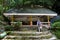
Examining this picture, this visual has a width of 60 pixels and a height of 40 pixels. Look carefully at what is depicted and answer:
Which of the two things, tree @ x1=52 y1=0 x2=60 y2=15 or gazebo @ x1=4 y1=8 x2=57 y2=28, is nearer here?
gazebo @ x1=4 y1=8 x2=57 y2=28

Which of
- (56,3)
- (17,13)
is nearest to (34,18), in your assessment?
(17,13)

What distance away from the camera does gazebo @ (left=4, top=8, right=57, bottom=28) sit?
1925 centimetres

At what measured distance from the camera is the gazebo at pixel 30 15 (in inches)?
758

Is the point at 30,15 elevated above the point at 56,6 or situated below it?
above

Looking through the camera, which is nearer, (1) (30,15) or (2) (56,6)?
(1) (30,15)

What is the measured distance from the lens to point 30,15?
1945cm

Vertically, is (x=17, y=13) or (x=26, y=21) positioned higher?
(x=17, y=13)

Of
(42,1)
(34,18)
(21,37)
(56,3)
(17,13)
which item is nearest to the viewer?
(21,37)

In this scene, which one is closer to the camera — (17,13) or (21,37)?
(21,37)

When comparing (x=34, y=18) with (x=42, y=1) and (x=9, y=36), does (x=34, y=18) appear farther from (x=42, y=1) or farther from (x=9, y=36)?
(x=9, y=36)

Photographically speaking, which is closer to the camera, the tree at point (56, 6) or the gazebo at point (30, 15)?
the gazebo at point (30, 15)

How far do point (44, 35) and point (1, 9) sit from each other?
11.3 m

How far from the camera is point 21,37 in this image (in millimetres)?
14641

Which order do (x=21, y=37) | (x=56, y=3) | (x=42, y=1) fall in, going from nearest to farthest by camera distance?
(x=21, y=37) → (x=42, y=1) → (x=56, y=3)
